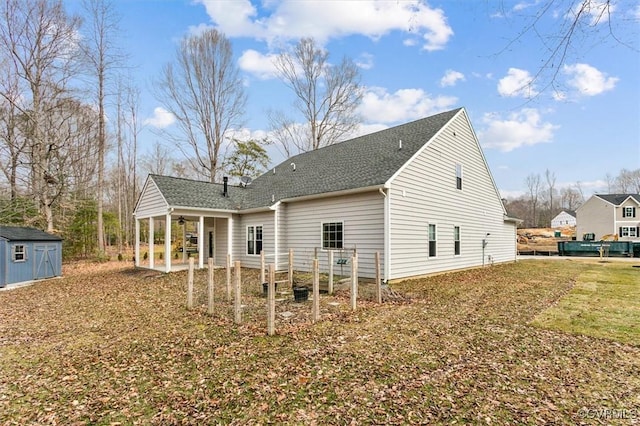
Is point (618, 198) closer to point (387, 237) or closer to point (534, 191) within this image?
point (534, 191)

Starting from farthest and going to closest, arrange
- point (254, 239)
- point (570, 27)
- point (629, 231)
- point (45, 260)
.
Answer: point (629, 231) → point (254, 239) → point (45, 260) → point (570, 27)

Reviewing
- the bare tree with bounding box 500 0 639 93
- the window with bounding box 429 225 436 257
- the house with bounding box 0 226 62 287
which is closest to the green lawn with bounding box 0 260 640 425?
the bare tree with bounding box 500 0 639 93

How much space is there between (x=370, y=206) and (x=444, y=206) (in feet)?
13.1

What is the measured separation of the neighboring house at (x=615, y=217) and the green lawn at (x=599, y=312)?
106ft

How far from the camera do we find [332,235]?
11.8 metres

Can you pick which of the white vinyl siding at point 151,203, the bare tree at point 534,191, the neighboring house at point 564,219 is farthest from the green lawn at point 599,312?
the bare tree at point 534,191

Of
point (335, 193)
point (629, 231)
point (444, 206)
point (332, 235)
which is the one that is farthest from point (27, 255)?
point (629, 231)

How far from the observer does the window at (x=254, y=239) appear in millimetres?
14523

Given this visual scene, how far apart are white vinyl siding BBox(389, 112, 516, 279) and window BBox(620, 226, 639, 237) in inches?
1182

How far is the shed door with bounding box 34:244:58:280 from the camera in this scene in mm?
12727

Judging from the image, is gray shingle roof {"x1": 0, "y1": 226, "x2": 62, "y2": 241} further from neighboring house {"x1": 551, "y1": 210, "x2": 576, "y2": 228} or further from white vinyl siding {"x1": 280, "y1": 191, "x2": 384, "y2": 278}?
neighboring house {"x1": 551, "y1": 210, "x2": 576, "y2": 228}

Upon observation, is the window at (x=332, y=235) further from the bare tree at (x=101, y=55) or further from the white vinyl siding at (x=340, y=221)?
the bare tree at (x=101, y=55)

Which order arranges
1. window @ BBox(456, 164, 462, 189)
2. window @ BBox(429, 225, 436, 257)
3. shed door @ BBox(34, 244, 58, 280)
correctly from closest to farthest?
window @ BBox(429, 225, 436, 257) < shed door @ BBox(34, 244, 58, 280) < window @ BBox(456, 164, 462, 189)

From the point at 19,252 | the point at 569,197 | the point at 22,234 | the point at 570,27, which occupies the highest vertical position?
the point at 569,197
